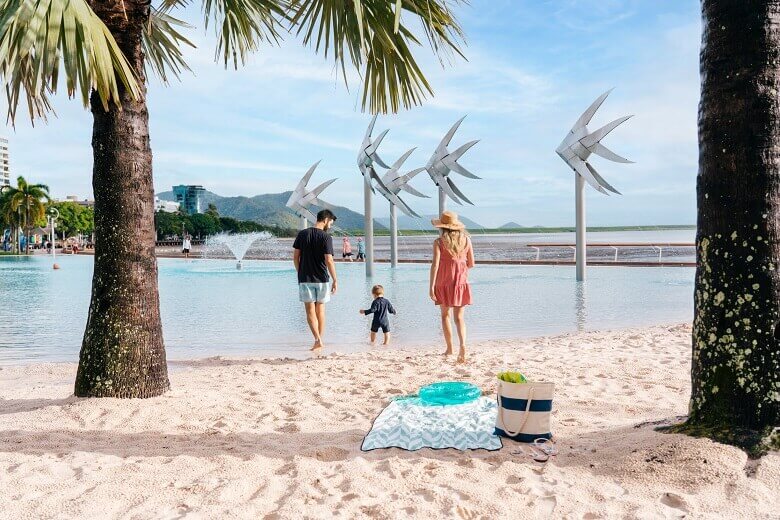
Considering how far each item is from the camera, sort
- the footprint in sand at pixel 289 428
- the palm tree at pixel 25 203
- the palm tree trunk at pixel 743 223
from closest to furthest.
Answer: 1. the palm tree trunk at pixel 743 223
2. the footprint in sand at pixel 289 428
3. the palm tree at pixel 25 203

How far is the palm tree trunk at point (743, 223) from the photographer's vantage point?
3188mm

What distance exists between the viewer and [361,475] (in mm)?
3248

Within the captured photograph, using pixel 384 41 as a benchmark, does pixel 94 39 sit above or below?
below

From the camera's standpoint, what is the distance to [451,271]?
6738 millimetres

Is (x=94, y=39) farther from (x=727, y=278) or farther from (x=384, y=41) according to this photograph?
(x=727, y=278)

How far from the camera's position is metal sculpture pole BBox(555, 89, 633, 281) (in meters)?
20.2

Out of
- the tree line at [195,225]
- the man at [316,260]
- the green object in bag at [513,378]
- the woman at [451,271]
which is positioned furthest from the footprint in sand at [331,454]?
the tree line at [195,225]

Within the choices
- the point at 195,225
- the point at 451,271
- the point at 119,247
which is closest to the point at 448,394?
the point at 451,271

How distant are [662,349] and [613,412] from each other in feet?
10.5

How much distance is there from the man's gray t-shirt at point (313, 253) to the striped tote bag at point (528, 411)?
4.01 meters

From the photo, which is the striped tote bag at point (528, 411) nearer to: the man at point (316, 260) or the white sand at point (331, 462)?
the white sand at point (331, 462)

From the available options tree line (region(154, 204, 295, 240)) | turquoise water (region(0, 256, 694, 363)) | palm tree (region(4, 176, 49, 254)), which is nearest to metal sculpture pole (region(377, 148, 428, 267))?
turquoise water (region(0, 256, 694, 363))

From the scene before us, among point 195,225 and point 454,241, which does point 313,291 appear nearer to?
point 454,241

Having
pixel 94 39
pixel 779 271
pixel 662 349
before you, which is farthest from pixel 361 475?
pixel 662 349
